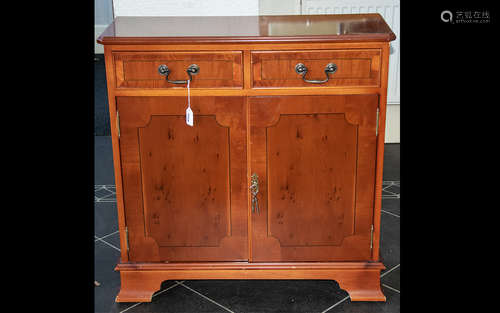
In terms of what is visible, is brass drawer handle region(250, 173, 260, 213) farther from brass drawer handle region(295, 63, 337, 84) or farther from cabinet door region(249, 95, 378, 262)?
brass drawer handle region(295, 63, 337, 84)

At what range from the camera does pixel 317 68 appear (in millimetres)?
1727

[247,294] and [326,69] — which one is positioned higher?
[326,69]

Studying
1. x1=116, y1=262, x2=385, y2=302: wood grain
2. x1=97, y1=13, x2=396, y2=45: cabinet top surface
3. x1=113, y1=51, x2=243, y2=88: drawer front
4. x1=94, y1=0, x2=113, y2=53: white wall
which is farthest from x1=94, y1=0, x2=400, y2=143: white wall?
x1=94, y1=0, x2=113, y2=53: white wall

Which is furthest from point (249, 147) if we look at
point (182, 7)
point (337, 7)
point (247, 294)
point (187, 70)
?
point (337, 7)

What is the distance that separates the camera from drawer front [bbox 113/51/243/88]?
1.72 m

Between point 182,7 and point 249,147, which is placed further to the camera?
point 182,7

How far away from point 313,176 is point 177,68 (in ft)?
2.00

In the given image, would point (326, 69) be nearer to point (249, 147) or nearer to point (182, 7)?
point (249, 147)

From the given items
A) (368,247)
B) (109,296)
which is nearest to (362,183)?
(368,247)

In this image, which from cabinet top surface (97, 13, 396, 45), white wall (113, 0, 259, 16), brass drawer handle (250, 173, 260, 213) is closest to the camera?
cabinet top surface (97, 13, 396, 45)

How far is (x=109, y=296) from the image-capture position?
80.0 inches

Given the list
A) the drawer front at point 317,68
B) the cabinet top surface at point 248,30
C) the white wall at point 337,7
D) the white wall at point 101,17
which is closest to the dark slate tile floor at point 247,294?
the drawer front at point 317,68

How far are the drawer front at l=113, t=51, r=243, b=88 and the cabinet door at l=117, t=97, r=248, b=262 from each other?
Answer: 0.06 metres
